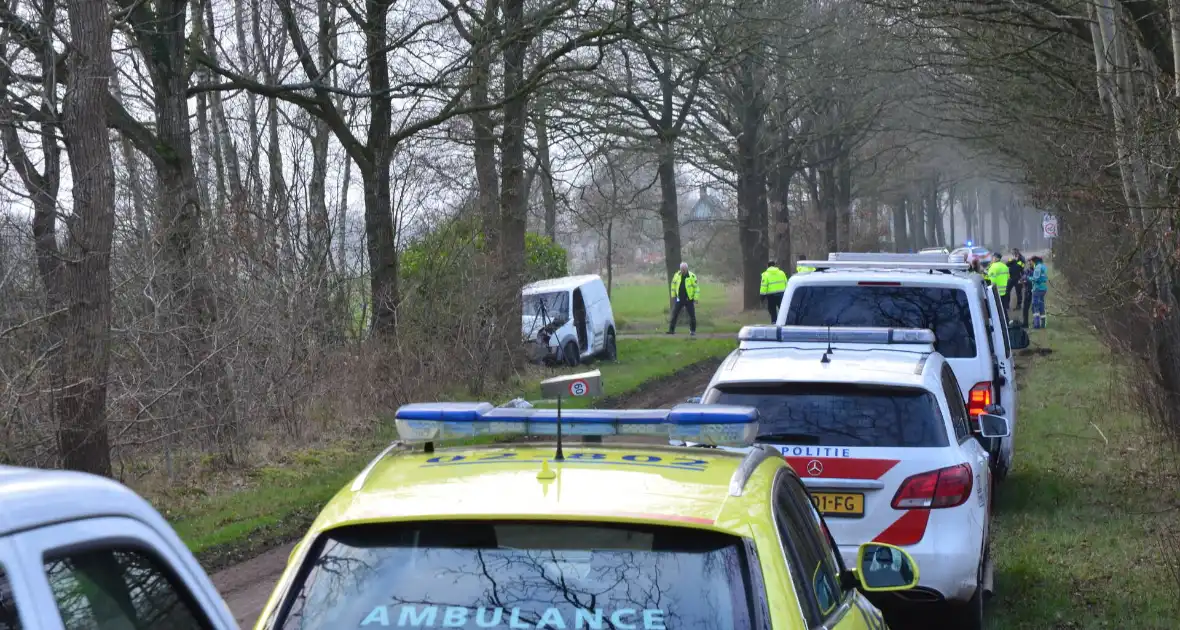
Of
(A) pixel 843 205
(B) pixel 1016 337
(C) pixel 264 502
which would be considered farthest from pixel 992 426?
(A) pixel 843 205

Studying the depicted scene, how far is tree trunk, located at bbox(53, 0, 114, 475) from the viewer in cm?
1119

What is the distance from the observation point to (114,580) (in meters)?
2.14

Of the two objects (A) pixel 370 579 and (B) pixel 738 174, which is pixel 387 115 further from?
(B) pixel 738 174

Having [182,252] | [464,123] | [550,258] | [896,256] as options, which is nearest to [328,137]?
[464,123]

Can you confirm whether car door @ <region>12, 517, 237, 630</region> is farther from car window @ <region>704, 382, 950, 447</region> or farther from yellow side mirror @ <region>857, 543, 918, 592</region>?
car window @ <region>704, 382, 950, 447</region>

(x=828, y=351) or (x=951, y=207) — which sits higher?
(x=951, y=207)

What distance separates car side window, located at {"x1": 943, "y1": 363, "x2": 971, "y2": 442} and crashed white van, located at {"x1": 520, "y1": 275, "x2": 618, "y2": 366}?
52.1 feet

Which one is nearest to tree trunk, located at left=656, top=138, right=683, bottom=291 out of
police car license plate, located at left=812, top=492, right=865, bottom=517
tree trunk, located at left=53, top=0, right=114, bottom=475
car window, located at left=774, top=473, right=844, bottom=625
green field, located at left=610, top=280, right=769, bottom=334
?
green field, located at left=610, top=280, right=769, bottom=334

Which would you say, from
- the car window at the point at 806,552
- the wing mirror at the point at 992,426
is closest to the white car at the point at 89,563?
the car window at the point at 806,552

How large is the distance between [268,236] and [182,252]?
1.85 m

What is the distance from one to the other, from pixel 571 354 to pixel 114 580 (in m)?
24.2

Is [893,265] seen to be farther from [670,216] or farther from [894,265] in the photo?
[670,216]

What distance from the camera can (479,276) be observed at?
826 inches

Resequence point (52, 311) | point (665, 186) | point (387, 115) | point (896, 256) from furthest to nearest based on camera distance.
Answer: point (665, 186), point (387, 115), point (896, 256), point (52, 311)
